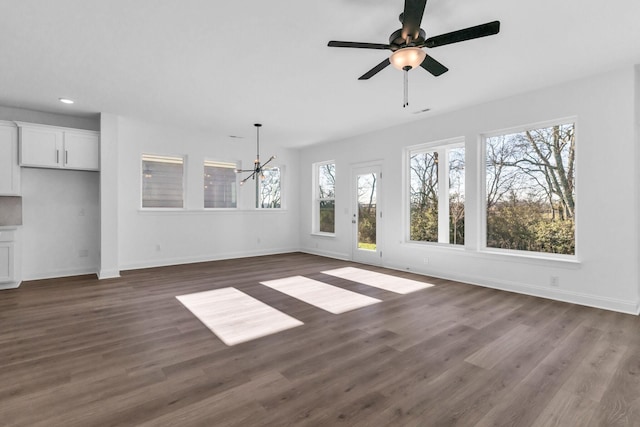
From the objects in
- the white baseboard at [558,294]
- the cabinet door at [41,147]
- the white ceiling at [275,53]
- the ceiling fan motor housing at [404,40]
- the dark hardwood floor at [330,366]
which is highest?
the white ceiling at [275,53]

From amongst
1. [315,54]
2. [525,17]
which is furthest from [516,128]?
[315,54]

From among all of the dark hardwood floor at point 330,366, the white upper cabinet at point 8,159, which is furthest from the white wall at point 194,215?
the dark hardwood floor at point 330,366

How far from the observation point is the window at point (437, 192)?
17.5ft

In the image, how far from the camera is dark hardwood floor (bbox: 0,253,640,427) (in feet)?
6.00

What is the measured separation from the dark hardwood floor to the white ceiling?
9.08 ft

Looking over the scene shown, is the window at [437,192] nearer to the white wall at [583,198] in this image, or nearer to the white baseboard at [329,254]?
the white wall at [583,198]

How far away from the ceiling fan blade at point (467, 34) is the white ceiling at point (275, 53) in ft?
1.26

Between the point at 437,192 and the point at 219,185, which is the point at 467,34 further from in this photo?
the point at 219,185

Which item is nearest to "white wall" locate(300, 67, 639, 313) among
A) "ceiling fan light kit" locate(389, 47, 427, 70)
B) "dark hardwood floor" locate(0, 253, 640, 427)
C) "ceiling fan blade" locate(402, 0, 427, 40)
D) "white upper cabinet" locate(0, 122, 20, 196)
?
"dark hardwood floor" locate(0, 253, 640, 427)

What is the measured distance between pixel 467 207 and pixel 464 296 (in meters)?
1.48

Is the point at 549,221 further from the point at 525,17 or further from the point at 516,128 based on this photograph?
the point at 525,17

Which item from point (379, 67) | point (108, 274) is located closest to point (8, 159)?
point (108, 274)

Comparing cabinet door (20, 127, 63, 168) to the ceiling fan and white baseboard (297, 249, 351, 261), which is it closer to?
the ceiling fan

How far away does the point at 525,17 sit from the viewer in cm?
263
